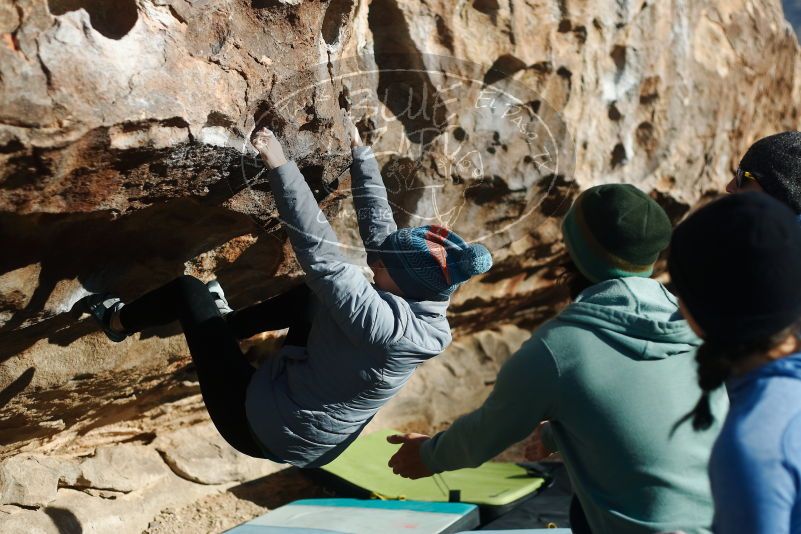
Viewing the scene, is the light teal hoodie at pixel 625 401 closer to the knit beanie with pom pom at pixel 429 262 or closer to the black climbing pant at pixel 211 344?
the knit beanie with pom pom at pixel 429 262

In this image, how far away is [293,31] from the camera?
2156mm

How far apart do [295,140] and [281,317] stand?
1.54ft

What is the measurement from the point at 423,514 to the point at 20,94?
1972 millimetres

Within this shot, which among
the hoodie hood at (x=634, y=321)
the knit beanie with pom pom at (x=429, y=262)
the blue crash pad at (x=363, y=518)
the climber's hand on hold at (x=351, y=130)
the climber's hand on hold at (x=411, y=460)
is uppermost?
the climber's hand on hold at (x=351, y=130)

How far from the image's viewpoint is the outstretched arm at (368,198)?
223cm

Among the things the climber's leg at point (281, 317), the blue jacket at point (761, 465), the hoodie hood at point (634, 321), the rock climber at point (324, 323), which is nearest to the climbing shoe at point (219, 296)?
the climber's leg at point (281, 317)

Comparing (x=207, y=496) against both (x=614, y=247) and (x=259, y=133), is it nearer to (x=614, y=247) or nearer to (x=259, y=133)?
(x=259, y=133)

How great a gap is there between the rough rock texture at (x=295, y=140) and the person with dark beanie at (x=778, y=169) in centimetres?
104

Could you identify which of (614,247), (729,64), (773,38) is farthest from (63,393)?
(773,38)

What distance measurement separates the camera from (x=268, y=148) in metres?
2.04

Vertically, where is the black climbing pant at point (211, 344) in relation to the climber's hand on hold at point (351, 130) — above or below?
below

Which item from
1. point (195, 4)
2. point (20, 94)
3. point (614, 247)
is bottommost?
point (614, 247)

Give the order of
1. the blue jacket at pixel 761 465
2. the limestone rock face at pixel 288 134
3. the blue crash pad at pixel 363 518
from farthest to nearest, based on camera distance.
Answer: the blue crash pad at pixel 363 518 < the limestone rock face at pixel 288 134 < the blue jacket at pixel 761 465

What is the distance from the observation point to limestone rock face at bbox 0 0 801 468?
1.88m
